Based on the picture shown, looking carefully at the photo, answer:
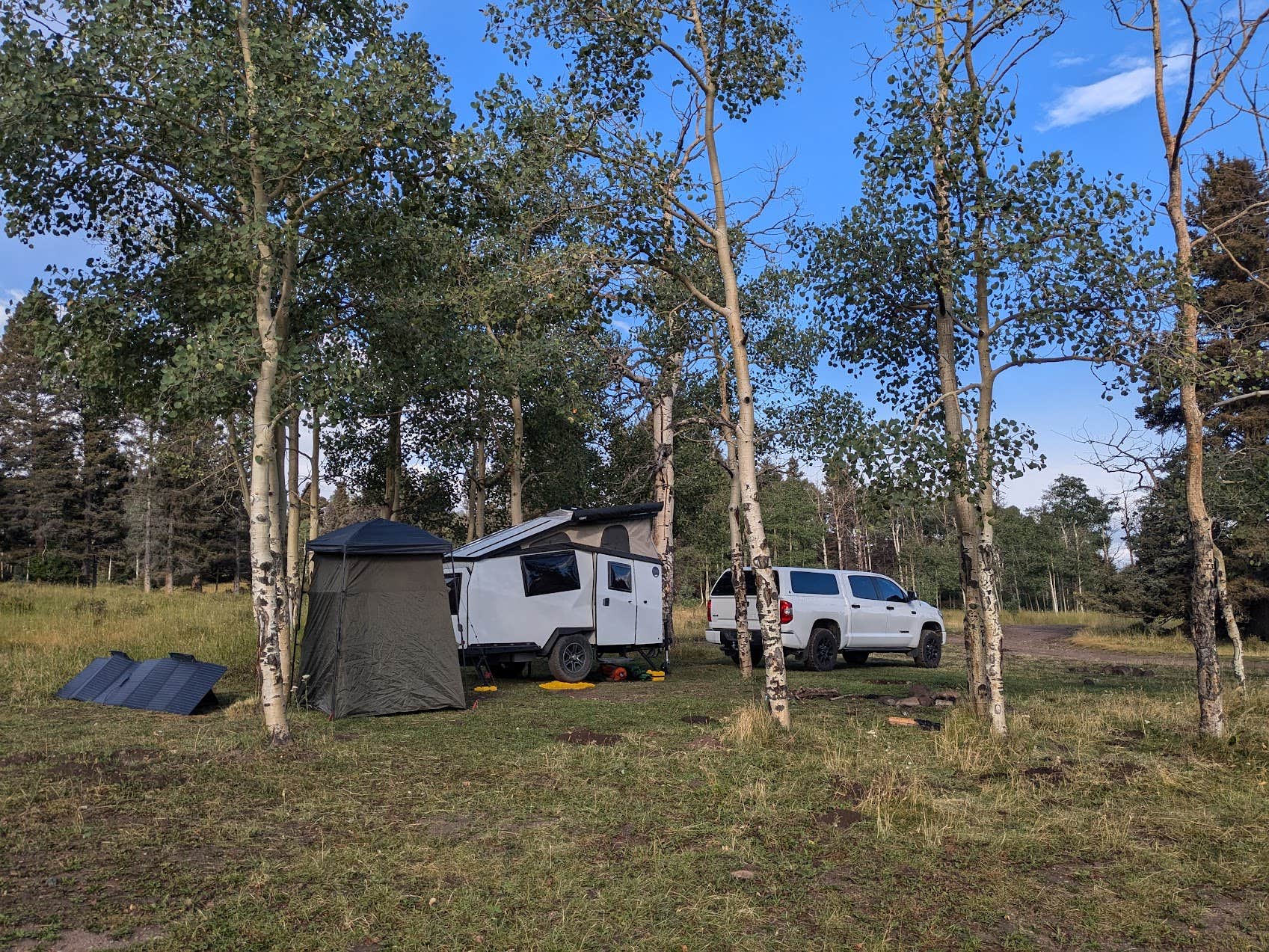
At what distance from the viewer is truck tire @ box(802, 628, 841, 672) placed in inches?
606

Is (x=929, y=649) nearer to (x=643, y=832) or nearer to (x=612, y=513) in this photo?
(x=612, y=513)

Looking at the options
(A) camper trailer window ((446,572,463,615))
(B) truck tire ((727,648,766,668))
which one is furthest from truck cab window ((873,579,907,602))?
(A) camper trailer window ((446,572,463,615))

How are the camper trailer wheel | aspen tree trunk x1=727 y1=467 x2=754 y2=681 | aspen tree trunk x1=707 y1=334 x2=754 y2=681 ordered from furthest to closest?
the camper trailer wheel → aspen tree trunk x1=707 y1=334 x2=754 y2=681 → aspen tree trunk x1=727 y1=467 x2=754 y2=681

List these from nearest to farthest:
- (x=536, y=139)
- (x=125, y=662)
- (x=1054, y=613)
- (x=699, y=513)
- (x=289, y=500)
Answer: (x=536, y=139) < (x=125, y=662) < (x=289, y=500) < (x=699, y=513) < (x=1054, y=613)

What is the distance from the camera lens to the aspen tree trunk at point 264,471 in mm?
8188

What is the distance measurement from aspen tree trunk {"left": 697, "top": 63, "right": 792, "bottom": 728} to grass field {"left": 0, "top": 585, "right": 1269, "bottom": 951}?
0.56 metres

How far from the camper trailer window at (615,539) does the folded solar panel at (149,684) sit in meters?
5.93

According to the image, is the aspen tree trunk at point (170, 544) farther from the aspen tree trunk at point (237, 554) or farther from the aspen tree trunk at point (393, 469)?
the aspen tree trunk at point (393, 469)

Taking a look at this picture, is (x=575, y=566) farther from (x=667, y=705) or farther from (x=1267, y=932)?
(x=1267, y=932)

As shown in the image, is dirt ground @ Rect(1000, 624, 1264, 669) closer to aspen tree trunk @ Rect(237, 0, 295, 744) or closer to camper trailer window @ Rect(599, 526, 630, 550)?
camper trailer window @ Rect(599, 526, 630, 550)

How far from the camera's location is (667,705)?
10898mm

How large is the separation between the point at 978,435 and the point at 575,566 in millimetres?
7421

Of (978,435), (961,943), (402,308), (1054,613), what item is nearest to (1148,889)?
(961,943)

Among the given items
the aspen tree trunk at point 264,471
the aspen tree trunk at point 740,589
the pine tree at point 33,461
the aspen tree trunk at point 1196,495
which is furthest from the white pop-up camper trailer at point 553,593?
the pine tree at point 33,461
